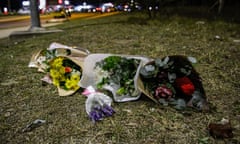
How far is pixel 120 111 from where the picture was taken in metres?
2.77

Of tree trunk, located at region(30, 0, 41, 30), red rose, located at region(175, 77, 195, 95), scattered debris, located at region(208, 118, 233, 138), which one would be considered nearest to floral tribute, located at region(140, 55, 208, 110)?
red rose, located at region(175, 77, 195, 95)

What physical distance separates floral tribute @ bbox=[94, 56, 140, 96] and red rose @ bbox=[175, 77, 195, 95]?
0.47 metres

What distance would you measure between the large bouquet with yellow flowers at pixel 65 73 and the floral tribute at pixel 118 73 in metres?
0.29

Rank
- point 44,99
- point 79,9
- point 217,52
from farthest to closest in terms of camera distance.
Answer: point 79,9
point 217,52
point 44,99

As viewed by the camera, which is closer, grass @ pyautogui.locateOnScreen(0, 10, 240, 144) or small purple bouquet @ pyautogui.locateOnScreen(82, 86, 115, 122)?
grass @ pyautogui.locateOnScreen(0, 10, 240, 144)

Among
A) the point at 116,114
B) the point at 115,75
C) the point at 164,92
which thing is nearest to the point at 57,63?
the point at 115,75

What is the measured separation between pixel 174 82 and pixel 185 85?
0.43ft

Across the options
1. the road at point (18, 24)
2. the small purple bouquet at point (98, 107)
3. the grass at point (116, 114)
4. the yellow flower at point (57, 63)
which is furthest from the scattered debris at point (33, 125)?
the road at point (18, 24)

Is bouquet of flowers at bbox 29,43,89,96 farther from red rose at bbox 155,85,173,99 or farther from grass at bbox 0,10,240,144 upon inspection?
red rose at bbox 155,85,173,99

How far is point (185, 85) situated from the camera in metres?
2.77

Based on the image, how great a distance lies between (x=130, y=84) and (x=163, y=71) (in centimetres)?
38

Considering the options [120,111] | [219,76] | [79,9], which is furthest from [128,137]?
[79,9]

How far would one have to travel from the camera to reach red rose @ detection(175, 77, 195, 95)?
2752mm

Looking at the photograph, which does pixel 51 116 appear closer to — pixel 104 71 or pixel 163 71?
pixel 104 71
